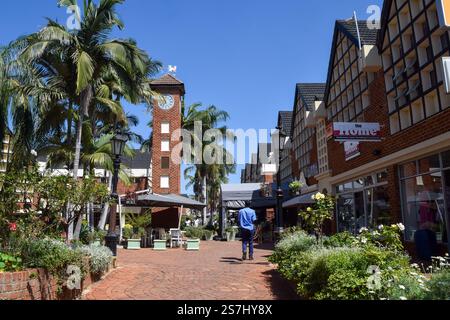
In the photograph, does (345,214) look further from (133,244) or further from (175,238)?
(133,244)

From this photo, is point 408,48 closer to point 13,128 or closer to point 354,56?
point 354,56

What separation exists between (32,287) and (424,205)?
956 centimetres

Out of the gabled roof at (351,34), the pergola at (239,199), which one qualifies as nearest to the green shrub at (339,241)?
the gabled roof at (351,34)

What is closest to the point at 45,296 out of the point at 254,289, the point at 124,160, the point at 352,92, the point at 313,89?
the point at 254,289

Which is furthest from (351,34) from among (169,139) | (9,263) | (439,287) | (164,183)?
(164,183)

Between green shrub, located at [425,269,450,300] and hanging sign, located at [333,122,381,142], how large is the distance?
8211 millimetres

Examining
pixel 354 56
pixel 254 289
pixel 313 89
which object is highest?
pixel 313 89

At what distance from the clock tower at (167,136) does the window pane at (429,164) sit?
2414cm

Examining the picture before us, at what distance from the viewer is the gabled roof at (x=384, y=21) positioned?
41.8 feet

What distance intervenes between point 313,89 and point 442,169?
17790 mm

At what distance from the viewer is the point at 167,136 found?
33750mm

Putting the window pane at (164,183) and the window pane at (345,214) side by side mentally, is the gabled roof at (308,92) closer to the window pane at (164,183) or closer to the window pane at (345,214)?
the window pane at (345,214)

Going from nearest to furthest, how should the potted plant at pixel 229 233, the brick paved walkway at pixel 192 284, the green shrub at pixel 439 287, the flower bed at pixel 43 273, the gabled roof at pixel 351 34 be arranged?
1. the green shrub at pixel 439 287
2. the flower bed at pixel 43 273
3. the brick paved walkway at pixel 192 284
4. the gabled roof at pixel 351 34
5. the potted plant at pixel 229 233
